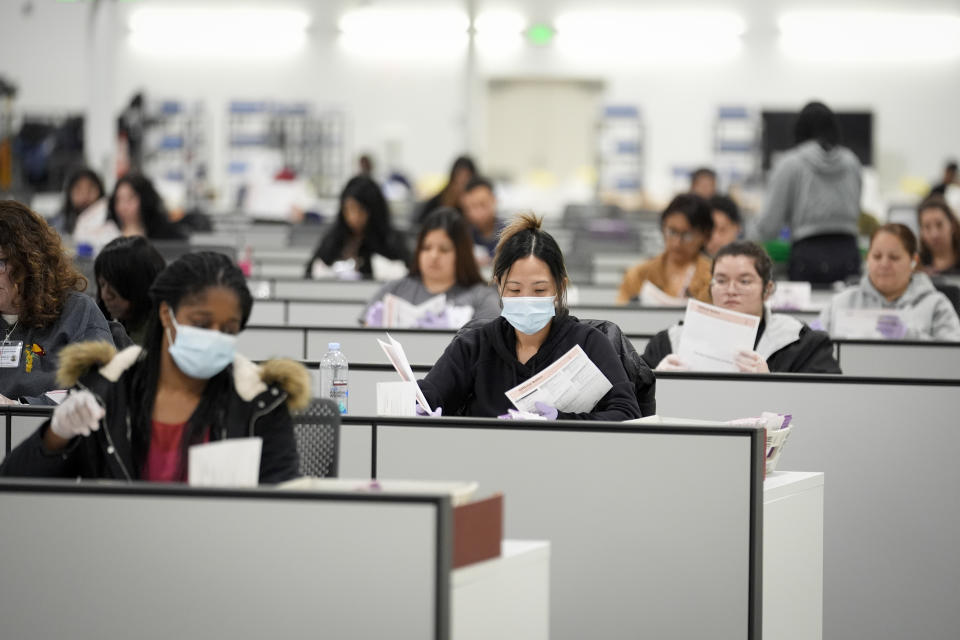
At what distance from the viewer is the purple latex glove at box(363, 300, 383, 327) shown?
5.62 m


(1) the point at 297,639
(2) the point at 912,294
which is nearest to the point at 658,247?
(2) the point at 912,294

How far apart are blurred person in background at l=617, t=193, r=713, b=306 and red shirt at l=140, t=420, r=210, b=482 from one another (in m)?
3.52

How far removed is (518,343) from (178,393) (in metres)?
1.24

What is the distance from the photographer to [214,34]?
1783 cm

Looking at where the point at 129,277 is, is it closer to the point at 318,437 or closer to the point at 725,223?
the point at 318,437

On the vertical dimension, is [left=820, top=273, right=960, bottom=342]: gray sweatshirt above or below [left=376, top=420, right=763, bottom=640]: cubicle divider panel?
above

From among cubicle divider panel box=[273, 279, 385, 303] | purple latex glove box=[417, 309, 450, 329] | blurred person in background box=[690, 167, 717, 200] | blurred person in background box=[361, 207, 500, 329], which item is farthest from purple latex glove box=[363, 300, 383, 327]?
blurred person in background box=[690, 167, 717, 200]

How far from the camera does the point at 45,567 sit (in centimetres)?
218

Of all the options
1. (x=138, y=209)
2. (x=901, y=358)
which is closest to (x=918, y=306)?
(x=901, y=358)

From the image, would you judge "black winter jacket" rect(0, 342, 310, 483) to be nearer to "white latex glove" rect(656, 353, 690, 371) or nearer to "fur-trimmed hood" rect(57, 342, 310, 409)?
"fur-trimmed hood" rect(57, 342, 310, 409)

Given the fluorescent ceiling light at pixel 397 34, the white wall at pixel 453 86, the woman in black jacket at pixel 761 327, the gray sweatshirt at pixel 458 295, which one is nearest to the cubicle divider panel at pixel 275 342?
the gray sweatshirt at pixel 458 295

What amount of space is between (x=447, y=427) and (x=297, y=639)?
87cm

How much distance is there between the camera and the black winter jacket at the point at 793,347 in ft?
14.2

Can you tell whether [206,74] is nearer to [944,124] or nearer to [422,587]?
[944,124]
